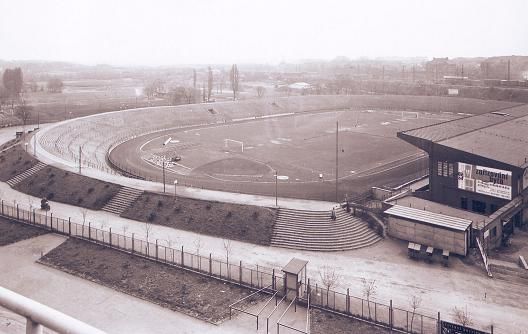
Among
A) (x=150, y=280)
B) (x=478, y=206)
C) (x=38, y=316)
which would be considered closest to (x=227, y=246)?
(x=150, y=280)

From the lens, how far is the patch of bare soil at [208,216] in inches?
1601

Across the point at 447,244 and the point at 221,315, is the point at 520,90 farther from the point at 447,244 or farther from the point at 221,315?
the point at 221,315

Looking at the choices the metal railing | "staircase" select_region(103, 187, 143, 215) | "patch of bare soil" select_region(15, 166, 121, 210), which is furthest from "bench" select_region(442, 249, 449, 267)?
the metal railing

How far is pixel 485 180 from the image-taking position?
43312mm

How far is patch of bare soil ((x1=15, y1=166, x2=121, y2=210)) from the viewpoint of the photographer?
1907 inches

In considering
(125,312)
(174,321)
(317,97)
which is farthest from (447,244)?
(317,97)

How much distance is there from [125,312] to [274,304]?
8743mm

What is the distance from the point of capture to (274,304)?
29281 millimetres

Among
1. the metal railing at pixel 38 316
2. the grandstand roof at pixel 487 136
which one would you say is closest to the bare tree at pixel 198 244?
the grandstand roof at pixel 487 136

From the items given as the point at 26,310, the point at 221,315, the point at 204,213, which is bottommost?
the point at 221,315

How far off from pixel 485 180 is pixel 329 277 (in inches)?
777

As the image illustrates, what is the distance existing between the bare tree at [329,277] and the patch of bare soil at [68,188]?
79.8 feet

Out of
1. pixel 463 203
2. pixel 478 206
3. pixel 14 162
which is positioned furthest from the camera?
pixel 14 162

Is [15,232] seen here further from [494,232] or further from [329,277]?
[494,232]
